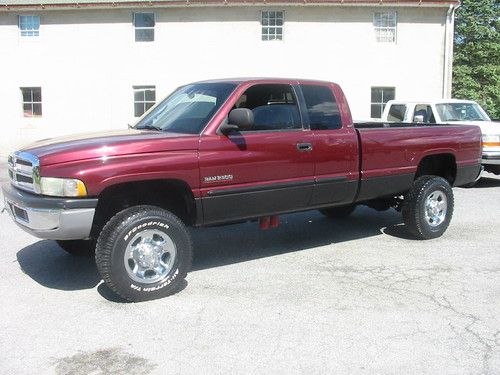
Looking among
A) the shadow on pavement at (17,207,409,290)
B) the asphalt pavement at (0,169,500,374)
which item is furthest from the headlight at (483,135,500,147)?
the asphalt pavement at (0,169,500,374)

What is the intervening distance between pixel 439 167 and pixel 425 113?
5.17m

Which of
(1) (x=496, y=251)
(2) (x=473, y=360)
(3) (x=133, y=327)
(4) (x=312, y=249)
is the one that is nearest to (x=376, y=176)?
(4) (x=312, y=249)

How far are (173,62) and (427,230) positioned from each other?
1444cm

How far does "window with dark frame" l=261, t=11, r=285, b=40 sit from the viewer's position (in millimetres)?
A: 19141

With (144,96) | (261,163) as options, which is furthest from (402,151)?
(144,96)

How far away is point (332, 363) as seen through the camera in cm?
362

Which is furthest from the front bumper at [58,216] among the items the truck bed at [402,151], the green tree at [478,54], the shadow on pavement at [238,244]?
the green tree at [478,54]

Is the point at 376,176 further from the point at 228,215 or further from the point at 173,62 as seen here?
the point at 173,62

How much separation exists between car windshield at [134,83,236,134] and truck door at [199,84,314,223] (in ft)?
0.71

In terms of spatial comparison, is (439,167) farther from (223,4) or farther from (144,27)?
(144,27)

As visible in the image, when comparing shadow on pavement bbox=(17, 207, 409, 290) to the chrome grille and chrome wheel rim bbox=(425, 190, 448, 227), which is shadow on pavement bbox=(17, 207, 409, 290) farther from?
the chrome grille

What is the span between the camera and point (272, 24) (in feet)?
63.0

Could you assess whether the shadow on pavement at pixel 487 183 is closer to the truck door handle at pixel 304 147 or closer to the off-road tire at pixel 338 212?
the off-road tire at pixel 338 212

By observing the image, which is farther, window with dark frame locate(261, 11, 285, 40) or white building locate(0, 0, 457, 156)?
window with dark frame locate(261, 11, 285, 40)
